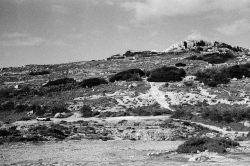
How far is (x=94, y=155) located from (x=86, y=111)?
1606 centimetres

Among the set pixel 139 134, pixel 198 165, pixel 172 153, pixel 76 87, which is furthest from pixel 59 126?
pixel 76 87

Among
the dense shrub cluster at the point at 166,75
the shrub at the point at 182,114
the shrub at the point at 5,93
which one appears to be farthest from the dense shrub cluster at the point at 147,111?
the shrub at the point at 5,93

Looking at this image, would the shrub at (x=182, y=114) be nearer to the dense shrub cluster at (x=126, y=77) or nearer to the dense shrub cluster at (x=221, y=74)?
the dense shrub cluster at (x=221, y=74)

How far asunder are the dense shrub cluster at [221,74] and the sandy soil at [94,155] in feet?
80.6

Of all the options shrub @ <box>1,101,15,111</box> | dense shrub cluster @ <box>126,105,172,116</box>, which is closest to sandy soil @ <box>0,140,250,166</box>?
dense shrub cluster @ <box>126,105,172,116</box>

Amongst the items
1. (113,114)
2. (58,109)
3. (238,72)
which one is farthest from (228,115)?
(238,72)

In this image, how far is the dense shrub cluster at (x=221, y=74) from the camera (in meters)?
41.5

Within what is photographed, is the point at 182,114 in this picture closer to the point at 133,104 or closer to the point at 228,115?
the point at 228,115

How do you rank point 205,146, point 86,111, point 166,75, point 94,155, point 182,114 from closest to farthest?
point 205,146 → point 94,155 → point 182,114 → point 86,111 → point 166,75

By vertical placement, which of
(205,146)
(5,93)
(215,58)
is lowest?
(205,146)

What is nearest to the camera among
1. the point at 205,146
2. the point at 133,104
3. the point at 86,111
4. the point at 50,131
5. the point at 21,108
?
the point at 205,146

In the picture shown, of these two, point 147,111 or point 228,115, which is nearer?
point 228,115

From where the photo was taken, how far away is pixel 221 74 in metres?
43.7

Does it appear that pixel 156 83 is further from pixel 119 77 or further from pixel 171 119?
pixel 171 119
